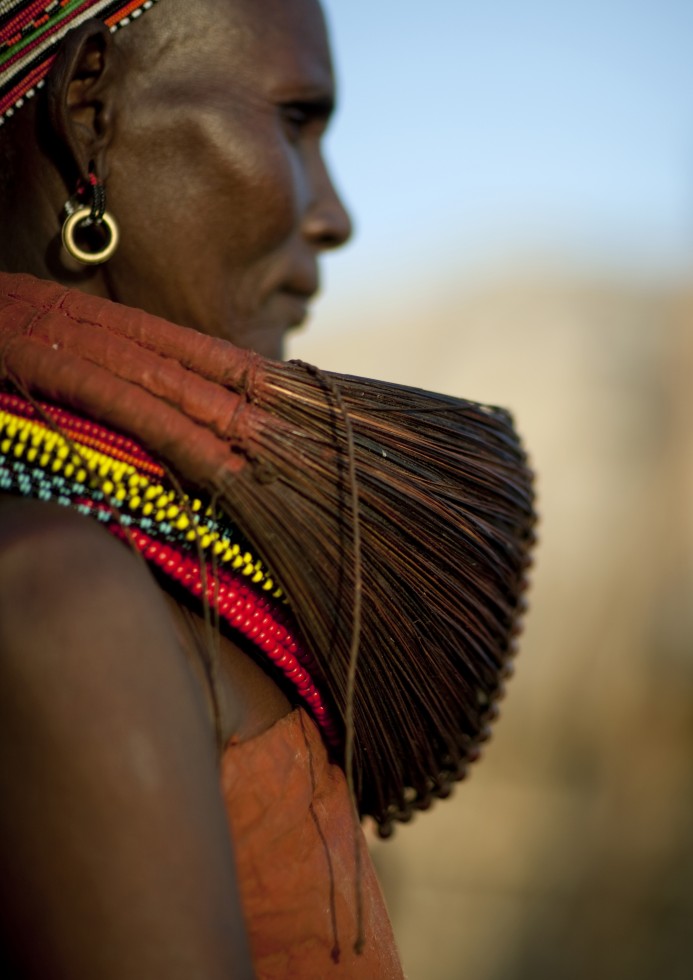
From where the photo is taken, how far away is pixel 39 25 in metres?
1.44

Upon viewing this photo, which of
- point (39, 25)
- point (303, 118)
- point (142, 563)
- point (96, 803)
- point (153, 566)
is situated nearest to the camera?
point (96, 803)

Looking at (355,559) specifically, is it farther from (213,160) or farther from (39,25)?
(39,25)

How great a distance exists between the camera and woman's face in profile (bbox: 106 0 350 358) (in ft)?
4.76

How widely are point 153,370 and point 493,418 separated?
1.82 ft

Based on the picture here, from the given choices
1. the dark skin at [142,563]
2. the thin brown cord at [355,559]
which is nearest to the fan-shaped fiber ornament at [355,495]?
the thin brown cord at [355,559]

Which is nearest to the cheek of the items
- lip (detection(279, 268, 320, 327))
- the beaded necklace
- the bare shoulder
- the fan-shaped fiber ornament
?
lip (detection(279, 268, 320, 327))

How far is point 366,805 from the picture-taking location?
152 centimetres

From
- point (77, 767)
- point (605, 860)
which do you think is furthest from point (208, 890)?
point (605, 860)

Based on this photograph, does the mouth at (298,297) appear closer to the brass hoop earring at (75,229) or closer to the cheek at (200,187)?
the cheek at (200,187)

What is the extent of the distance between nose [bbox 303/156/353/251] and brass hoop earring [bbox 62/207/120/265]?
0.35 metres

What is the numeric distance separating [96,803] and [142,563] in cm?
25

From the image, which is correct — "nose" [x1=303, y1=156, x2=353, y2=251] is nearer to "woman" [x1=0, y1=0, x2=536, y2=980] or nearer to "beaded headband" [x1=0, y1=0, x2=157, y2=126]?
"woman" [x1=0, y1=0, x2=536, y2=980]

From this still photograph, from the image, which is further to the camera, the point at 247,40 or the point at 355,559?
the point at 247,40

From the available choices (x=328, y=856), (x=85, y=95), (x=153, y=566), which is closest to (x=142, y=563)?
(x=153, y=566)
